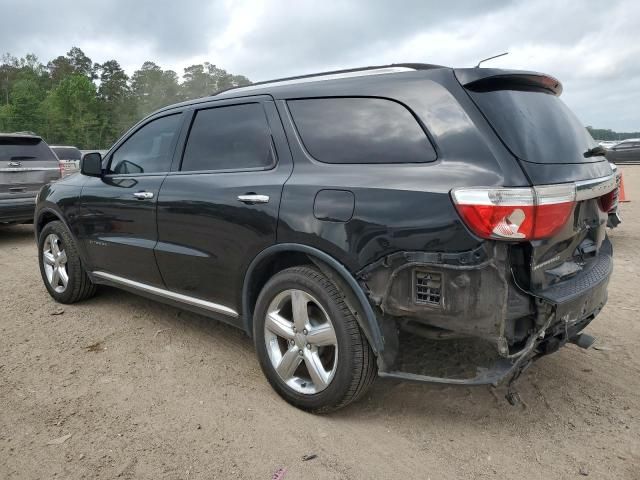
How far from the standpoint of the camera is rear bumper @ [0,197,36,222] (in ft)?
25.2

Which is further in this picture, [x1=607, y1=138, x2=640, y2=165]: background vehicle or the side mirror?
[x1=607, y1=138, x2=640, y2=165]: background vehicle

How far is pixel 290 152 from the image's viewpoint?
2.90 meters

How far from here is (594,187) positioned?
100 inches

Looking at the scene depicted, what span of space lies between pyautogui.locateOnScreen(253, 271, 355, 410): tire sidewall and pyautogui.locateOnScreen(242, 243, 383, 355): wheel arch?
93 millimetres

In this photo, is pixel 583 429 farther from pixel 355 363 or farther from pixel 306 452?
pixel 306 452

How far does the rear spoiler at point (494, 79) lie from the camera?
7.93 ft

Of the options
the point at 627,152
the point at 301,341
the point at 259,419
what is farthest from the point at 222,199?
the point at 627,152

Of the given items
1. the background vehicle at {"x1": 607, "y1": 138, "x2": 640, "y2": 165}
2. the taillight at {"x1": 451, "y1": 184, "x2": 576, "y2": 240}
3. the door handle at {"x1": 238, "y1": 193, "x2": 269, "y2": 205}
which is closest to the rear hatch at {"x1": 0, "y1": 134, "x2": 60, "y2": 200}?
the door handle at {"x1": 238, "y1": 193, "x2": 269, "y2": 205}

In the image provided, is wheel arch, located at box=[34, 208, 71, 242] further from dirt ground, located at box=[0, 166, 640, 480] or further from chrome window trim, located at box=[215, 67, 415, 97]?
chrome window trim, located at box=[215, 67, 415, 97]

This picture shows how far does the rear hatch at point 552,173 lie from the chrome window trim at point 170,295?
1.84 metres

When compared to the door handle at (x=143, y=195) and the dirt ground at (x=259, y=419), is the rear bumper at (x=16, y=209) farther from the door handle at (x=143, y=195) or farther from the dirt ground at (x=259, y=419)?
the door handle at (x=143, y=195)

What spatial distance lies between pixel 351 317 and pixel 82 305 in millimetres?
3181

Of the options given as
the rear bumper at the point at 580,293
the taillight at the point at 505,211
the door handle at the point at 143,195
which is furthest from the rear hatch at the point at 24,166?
the rear bumper at the point at 580,293

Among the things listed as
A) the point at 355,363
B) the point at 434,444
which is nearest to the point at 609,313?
the point at 434,444
